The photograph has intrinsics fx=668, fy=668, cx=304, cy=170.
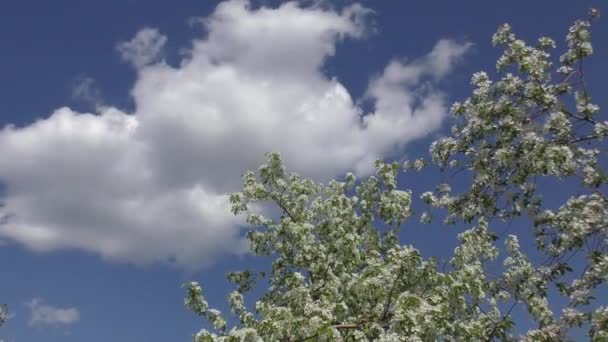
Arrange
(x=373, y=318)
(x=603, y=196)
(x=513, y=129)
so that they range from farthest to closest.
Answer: (x=373, y=318)
(x=513, y=129)
(x=603, y=196)

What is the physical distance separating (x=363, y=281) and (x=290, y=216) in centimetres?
739

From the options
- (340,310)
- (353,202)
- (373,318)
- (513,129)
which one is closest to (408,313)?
(373,318)

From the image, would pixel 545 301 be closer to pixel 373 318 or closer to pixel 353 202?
pixel 373 318

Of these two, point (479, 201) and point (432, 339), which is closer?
point (479, 201)

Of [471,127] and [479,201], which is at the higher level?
[471,127]

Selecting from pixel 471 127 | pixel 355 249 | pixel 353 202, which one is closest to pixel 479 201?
pixel 471 127

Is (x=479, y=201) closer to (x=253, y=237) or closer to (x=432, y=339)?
(x=432, y=339)

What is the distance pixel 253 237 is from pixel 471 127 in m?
13.3

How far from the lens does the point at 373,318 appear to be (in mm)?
17938

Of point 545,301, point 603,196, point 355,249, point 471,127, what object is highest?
point 355,249

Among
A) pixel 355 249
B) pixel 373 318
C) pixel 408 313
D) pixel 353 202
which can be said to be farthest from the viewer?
pixel 353 202

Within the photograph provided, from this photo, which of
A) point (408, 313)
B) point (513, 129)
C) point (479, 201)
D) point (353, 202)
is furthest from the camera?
point (353, 202)

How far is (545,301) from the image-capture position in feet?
60.9

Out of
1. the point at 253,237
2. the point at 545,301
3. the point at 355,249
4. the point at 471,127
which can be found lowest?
the point at 545,301
